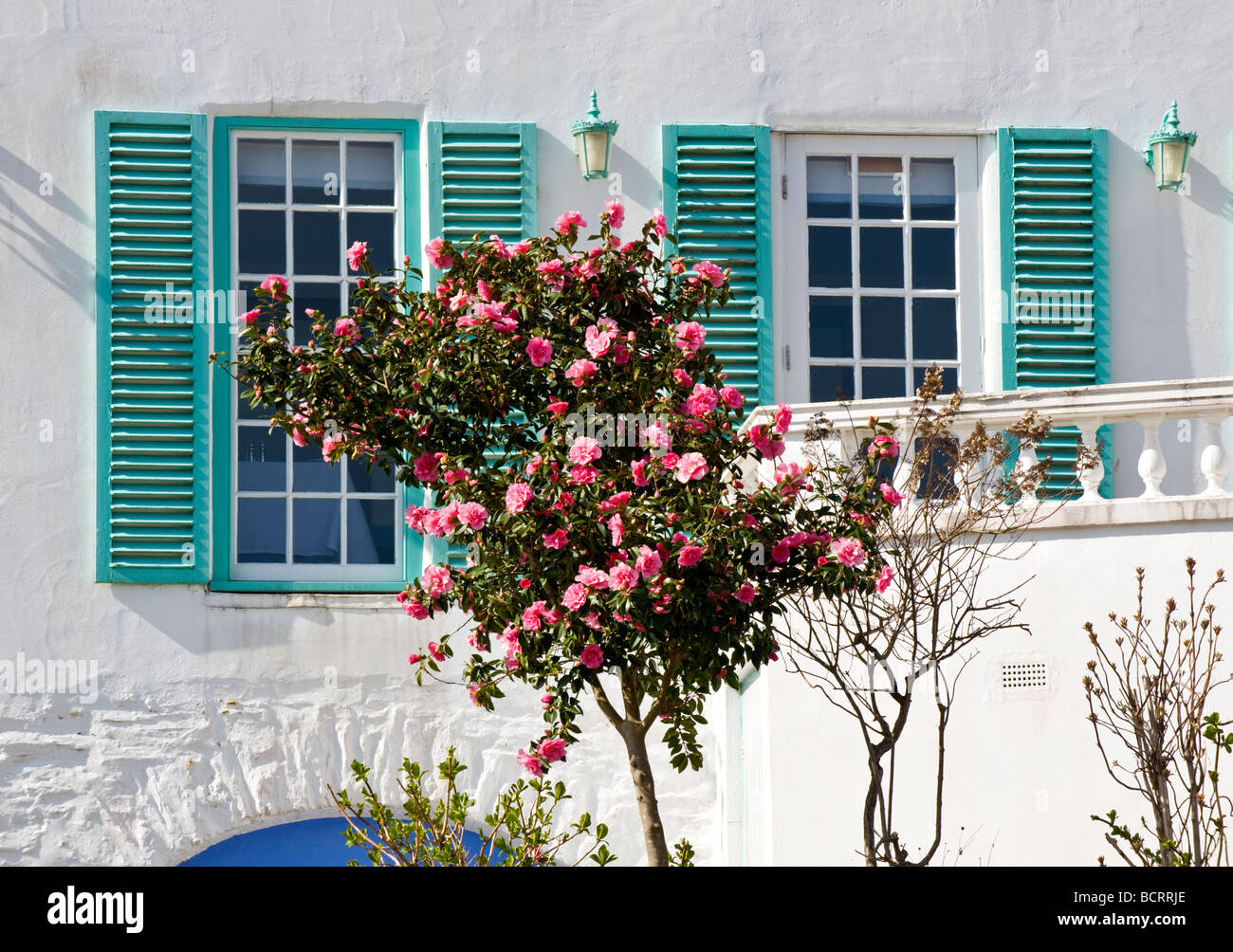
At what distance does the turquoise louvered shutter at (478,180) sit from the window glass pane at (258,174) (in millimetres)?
752

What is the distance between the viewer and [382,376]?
6723 mm

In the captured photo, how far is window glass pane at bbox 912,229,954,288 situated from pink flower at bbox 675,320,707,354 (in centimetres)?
384

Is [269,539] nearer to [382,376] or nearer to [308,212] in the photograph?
[308,212]

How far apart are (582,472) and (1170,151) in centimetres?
494

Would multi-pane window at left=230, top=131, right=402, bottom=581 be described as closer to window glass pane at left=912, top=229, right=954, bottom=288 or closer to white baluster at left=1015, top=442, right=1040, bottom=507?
window glass pane at left=912, top=229, right=954, bottom=288

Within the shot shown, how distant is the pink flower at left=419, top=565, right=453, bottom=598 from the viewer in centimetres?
652

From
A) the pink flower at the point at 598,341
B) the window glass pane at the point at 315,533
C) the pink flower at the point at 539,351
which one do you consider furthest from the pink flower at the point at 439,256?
the window glass pane at the point at 315,533

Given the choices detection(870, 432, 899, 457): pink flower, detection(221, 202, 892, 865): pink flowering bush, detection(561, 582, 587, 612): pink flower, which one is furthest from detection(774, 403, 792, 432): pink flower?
detection(561, 582, 587, 612): pink flower

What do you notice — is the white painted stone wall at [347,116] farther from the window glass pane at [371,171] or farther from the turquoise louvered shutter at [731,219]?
the window glass pane at [371,171]

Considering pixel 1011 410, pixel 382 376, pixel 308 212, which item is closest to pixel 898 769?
pixel 1011 410

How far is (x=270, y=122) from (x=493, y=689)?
167 inches
